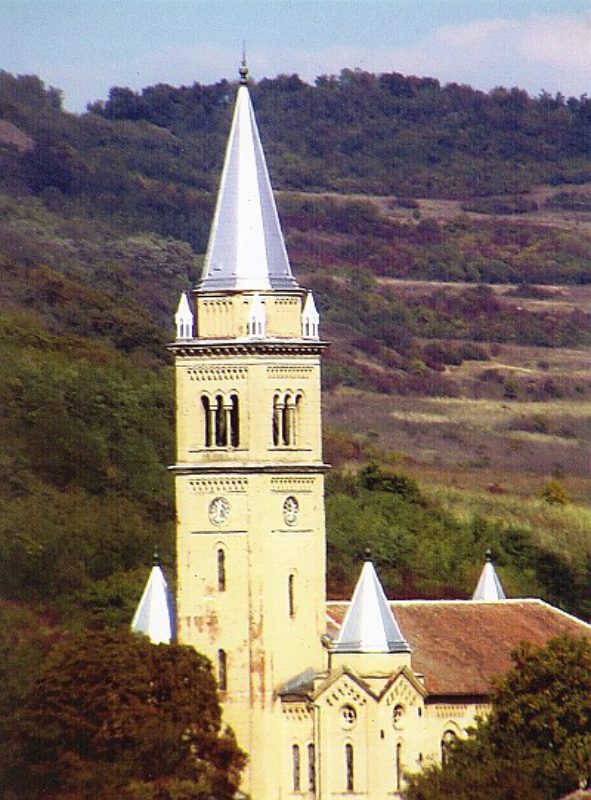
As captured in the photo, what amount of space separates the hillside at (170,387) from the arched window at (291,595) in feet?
44.5

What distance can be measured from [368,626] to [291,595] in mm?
2241

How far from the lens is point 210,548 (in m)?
70.8

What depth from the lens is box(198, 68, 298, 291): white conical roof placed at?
71000 millimetres

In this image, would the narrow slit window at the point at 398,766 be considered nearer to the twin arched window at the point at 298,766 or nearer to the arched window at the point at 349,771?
the arched window at the point at 349,771

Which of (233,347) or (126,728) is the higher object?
(233,347)

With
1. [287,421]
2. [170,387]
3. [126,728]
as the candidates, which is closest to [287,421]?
[287,421]

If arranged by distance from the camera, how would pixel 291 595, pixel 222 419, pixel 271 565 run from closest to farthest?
pixel 271 565, pixel 291 595, pixel 222 419

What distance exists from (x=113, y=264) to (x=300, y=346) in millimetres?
100823

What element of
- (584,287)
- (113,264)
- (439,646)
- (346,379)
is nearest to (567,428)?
(346,379)

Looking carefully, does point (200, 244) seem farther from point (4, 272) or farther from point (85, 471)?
point (85, 471)

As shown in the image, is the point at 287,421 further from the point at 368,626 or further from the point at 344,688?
the point at 344,688

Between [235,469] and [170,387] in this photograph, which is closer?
[235,469]

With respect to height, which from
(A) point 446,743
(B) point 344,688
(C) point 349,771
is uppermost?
(B) point 344,688

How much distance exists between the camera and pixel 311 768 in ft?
230
